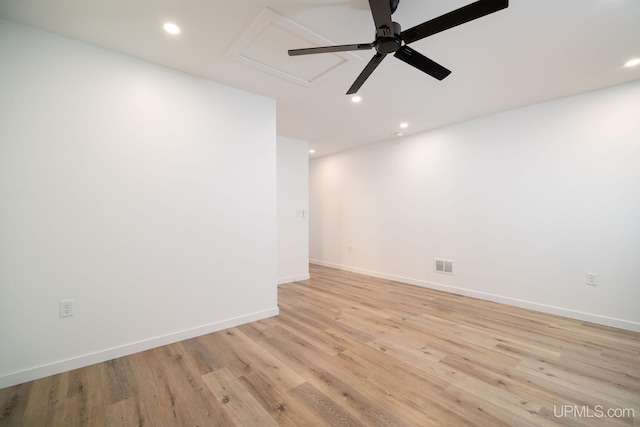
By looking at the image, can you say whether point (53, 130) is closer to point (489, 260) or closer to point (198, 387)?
point (198, 387)

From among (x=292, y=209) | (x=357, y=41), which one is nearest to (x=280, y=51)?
(x=357, y=41)

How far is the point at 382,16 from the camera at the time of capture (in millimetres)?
1446

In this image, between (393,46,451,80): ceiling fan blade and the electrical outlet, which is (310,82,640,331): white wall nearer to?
(393,46,451,80): ceiling fan blade

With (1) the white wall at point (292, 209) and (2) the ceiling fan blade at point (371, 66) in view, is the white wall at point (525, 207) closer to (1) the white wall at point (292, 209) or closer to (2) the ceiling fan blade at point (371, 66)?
(1) the white wall at point (292, 209)

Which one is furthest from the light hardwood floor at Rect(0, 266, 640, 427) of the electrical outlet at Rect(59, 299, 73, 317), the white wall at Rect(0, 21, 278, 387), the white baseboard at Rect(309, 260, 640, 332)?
the electrical outlet at Rect(59, 299, 73, 317)

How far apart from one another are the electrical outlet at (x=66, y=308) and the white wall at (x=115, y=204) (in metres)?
0.03

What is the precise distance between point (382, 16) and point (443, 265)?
3.80 metres

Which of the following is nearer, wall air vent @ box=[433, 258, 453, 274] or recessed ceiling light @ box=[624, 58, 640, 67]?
recessed ceiling light @ box=[624, 58, 640, 67]

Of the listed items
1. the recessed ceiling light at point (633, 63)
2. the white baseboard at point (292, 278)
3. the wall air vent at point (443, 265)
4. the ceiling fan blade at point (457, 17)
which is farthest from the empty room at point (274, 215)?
the white baseboard at point (292, 278)

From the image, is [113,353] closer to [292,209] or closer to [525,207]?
[292,209]

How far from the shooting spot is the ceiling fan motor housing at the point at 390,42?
5.27 ft

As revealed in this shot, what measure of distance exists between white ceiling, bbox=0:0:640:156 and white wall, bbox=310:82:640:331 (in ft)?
1.53

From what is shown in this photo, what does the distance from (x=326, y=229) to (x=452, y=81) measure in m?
4.08

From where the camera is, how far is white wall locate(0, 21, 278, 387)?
75.7 inches
